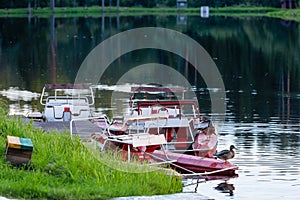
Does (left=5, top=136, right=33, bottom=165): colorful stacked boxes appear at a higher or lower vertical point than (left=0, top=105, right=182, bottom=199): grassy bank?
higher

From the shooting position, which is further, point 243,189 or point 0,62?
point 0,62

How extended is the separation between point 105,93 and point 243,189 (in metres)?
18.4

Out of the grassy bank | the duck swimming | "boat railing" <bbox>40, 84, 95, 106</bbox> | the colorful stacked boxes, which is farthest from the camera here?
"boat railing" <bbox>40, 84, 95, 106</bbox>

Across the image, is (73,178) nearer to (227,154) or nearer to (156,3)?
(227,154)

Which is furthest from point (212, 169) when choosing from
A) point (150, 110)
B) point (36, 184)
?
point (36, 184)

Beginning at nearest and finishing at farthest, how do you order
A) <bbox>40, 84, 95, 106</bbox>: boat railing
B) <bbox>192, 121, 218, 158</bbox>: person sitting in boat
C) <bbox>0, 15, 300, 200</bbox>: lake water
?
<bbox>0, 15, 300, 200</bbox>: lake water
<bbox>192, 121, 218, 158</bbox>: person sitting in boat
<bbox>40, 84, 95, 106</bbox>: boat railing

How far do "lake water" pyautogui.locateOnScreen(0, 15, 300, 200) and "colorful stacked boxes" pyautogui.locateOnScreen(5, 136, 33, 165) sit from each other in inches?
107

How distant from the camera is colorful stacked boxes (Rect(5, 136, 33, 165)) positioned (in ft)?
53.7

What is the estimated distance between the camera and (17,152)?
645 inches

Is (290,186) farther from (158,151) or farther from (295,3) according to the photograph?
(295,3)

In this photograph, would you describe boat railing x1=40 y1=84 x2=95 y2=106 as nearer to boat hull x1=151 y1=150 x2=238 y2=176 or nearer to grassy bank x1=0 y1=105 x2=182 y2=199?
boat hull x1=151 y1=150 x2=238 y2=176

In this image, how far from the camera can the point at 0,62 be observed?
5253 centimetres

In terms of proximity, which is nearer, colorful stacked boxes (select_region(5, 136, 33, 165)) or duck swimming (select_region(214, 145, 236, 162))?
colorful stacked boxes (select_region(5, 136, 33, 165))

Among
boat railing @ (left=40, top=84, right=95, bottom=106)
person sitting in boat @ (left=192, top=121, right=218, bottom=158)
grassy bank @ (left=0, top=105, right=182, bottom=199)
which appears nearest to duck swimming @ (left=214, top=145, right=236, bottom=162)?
person sitting in boat @ (left=192, top=121, right=218, bottom=158)
